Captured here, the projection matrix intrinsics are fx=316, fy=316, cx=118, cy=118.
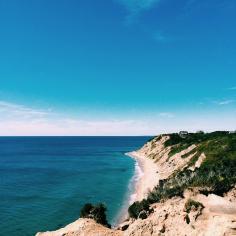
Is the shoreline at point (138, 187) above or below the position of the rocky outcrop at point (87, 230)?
below

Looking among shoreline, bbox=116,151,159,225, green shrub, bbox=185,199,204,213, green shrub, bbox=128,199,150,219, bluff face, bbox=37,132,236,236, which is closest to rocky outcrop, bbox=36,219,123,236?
bluff face, bbox=37,132,236,236

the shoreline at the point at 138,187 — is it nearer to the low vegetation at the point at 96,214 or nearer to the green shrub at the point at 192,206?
the low vegetation at the point at 96,214

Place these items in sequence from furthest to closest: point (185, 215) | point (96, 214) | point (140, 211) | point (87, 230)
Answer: point (96, 214) < point (140, 211) < point (87, 230) < point (185, 215)

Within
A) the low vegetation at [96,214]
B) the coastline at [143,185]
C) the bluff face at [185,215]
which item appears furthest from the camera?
the coastline at [143,185]

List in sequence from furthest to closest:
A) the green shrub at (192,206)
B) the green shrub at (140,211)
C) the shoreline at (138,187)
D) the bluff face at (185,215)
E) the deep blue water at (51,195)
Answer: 1. the shoreline at (138,187)
2. the deep blue water at (51,195)
3. the green shrub at (140,211)
4. the green shrub at (192,206)
5. the bluff face at (185,215)

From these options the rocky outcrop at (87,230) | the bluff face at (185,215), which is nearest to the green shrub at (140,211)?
the bluff face at (185,215)

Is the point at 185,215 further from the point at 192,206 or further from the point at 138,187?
the point at 138,187

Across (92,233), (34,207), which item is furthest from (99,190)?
(92,233)

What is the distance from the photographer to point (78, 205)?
199 feet

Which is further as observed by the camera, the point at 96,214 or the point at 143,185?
the point at 143,185

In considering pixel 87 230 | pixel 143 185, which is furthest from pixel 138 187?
pixel 87 230

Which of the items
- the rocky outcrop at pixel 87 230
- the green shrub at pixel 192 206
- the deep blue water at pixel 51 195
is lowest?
the deep blue water at pixel 51 195

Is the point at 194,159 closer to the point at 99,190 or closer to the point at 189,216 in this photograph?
the point at 99,190

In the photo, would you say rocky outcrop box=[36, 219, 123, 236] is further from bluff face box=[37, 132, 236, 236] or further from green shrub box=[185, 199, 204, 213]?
green shrub box=[185, 199, 204, 213]
